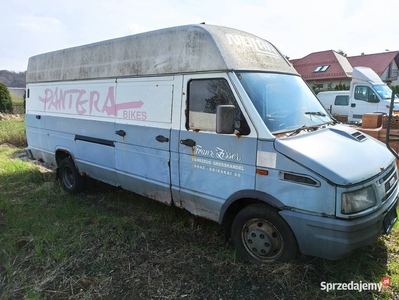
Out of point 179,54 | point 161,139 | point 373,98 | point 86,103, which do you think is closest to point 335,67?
point 373,98

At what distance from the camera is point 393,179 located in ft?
11.5

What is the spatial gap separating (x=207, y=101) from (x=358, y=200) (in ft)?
6.17

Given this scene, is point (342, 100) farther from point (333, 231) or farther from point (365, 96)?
point (333, 231)

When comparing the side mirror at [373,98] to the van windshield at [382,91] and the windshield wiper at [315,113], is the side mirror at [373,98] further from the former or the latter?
the windshield wiper at [315,113]

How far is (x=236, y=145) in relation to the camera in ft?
11.0

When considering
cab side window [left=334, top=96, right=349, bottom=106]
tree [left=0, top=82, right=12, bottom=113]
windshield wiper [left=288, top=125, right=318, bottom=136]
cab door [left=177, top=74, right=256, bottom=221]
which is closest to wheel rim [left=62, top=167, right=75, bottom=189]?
cab door [left=177, top=74, right=256, bottom=221]

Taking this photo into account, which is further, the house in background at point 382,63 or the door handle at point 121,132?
the house in background at point 382,63

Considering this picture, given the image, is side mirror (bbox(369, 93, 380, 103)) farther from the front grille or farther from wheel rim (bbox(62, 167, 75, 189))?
wheel rim (bbox(62, 167, 75, 189))

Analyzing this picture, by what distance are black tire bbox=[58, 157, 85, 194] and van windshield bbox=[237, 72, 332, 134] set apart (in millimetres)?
3850

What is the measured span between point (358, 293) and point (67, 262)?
3135 mm

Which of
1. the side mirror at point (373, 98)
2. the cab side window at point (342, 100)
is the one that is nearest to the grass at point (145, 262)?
the side mirror at point (373, 98)

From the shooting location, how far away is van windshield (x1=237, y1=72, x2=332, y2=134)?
3338 mm

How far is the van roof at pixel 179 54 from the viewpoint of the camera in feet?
11.7

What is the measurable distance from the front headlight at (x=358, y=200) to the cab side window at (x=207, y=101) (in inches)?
47.8
